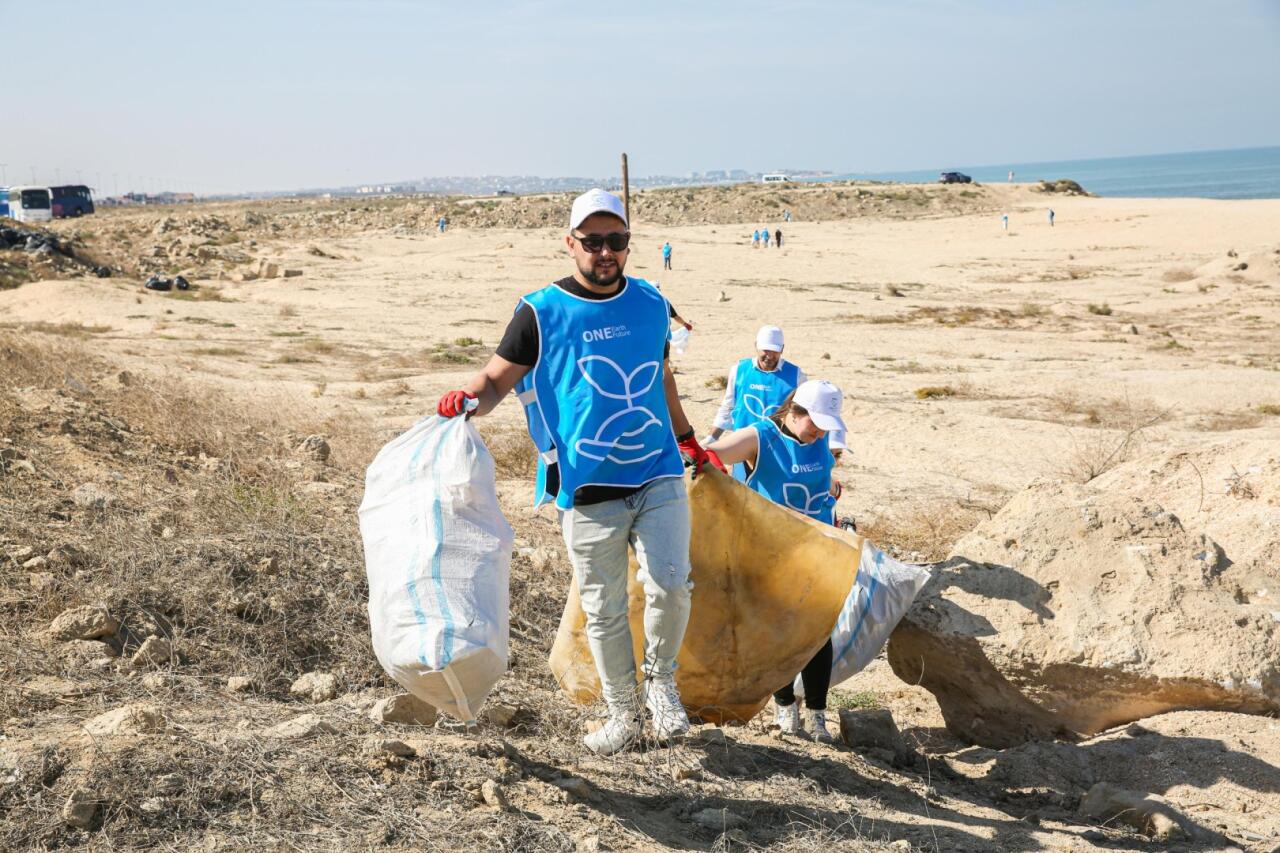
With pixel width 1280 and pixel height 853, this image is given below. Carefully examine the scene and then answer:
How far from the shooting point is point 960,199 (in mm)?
58000

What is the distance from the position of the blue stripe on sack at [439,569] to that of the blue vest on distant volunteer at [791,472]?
1.52 m

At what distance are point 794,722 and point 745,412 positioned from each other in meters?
2.26

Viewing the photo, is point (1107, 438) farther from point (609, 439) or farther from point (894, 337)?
point (609, 439)

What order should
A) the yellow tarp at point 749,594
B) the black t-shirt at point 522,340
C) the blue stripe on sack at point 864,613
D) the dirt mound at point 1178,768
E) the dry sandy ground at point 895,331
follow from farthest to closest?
the dry sandy ground at point 895,331 < the blue stripe on sack at point 864,613 < the yellow tarp at point 749,594 < the dirt mound at point 1178,768 < the black t-shirt at point 522,340

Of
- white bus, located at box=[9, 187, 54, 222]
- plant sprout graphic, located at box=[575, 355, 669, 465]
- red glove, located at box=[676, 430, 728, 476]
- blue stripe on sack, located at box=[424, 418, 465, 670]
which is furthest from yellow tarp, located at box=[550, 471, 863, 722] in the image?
white bus, located at box=[9, 187, 54, 222]

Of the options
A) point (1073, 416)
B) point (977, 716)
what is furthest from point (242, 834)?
point (1073, 416)

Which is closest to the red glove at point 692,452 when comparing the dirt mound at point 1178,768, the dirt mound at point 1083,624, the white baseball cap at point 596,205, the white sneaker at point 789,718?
the white baseball cap at point 596,205

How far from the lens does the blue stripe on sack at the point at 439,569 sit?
282 cm

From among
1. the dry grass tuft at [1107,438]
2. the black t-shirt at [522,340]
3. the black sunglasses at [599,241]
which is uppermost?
the black sunglasses at [599,241]

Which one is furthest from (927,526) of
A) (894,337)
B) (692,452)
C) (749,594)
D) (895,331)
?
(895,331)

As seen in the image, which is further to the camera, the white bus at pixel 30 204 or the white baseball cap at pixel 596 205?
the white bus at pixel 30 204

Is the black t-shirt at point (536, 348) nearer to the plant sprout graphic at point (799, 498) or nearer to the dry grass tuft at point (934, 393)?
the plant sprout graphic at point (799, 498)

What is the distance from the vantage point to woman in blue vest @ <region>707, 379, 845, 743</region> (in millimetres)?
4160

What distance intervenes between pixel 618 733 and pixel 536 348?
1200 millimetres
